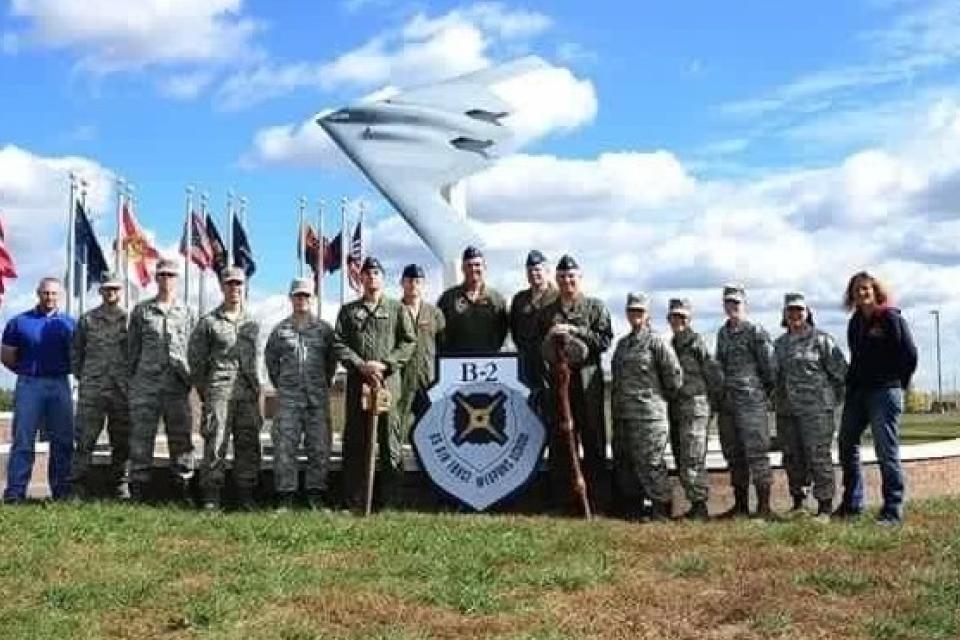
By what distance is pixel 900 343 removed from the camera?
8.03 metres

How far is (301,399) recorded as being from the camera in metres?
8.56

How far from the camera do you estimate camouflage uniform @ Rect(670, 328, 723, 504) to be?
8539 millimetres

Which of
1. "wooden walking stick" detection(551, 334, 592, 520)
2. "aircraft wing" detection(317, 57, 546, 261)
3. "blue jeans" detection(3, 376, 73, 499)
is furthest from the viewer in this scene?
"aircraft wing" detection(317, 57, 546, 261)

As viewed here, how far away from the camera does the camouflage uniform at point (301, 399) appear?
28.1ft

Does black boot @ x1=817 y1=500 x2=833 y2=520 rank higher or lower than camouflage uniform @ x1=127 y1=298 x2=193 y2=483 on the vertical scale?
lower

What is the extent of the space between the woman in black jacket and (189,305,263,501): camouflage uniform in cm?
393

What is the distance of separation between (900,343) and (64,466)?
579cm

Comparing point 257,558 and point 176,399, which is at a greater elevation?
point 176,399

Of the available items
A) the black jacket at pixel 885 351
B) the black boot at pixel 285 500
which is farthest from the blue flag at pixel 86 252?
the black jacket at pixel 885 351

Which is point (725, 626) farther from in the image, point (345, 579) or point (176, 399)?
point (176, 399)

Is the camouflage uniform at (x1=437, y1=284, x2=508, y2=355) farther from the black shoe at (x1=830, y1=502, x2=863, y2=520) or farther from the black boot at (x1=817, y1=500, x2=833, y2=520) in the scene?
the black shoe at (x1=830, y1=502, x2=863, y2=520)

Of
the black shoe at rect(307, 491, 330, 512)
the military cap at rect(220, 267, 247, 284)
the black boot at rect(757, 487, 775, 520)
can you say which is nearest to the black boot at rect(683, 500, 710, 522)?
the black boot at rect(757, 487, 775, 520)

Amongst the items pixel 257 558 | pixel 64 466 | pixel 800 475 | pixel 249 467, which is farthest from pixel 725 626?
pixel 64 466

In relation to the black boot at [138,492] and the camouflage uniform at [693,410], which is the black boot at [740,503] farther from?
the black boot at [138,492]
